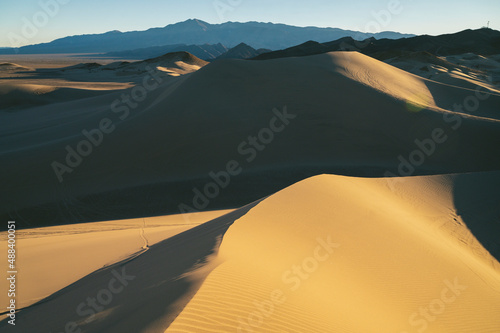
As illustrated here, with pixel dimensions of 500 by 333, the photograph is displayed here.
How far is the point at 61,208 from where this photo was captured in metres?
9.95

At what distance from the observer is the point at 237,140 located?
45.5ft

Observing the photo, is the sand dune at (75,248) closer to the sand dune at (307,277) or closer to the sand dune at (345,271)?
the sand dune at (307,277)

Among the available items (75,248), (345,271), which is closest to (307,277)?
(345,271)

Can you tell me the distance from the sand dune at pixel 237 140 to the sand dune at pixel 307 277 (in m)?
4.49

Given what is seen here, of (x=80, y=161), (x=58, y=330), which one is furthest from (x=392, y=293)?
(x=80, y=161)

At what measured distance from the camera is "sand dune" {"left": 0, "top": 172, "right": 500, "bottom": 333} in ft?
10.3

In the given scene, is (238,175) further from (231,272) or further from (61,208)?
(231,272)

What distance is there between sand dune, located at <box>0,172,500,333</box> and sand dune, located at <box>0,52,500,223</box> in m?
4.49

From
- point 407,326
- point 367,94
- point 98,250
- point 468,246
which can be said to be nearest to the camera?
point 407,326

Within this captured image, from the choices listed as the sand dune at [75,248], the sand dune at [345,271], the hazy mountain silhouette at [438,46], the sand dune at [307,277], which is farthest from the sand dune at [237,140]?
the hazy mountain silhouette at [438,46]

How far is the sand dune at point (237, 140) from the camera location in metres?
10.8

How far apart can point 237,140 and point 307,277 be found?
10.0 metres

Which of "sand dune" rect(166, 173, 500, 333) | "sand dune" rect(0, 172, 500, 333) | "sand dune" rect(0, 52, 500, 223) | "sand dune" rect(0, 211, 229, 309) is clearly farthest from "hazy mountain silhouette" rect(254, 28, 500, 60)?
"sand dune" rect(0, 172, 500, 333)

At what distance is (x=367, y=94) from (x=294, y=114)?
4.67 metres
